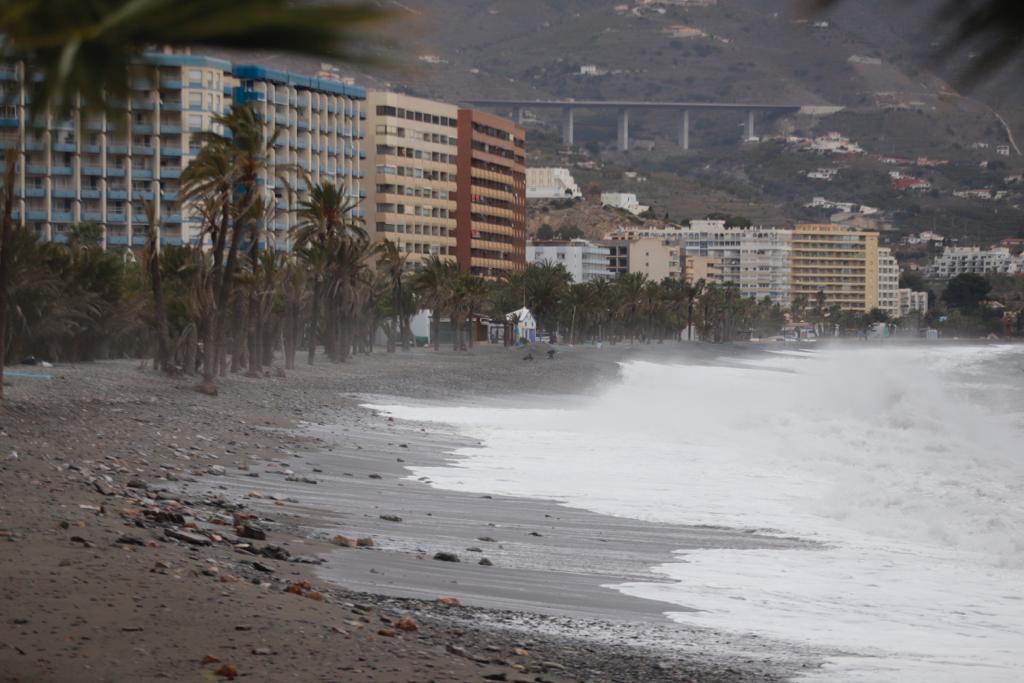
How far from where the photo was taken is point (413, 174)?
158750mm

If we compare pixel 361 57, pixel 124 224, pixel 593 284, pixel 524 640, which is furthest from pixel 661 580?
pixel 593 284

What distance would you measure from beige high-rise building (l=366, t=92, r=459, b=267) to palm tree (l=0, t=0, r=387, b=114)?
149 metres

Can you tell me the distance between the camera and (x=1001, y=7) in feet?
10.0

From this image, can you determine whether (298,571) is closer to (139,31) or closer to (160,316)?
(139,31)

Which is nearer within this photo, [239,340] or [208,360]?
[208,360]

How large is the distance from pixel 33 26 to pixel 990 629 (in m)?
11.3

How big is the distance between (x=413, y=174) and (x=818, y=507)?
459ft

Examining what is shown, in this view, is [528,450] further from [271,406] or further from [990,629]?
[990,629]

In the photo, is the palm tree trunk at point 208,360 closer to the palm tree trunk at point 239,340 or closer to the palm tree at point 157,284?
the palm tree at point 157,284

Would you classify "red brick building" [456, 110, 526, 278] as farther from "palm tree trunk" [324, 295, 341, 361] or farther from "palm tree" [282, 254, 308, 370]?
"palm tree" [282, 254, 308, 370]

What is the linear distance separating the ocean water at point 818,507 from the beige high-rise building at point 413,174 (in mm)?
108723

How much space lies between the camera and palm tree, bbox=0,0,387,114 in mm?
3078

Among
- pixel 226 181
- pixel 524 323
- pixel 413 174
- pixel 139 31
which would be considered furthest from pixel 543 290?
pixel 139 31

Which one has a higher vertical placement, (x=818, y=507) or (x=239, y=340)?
(x=239, y=340)
